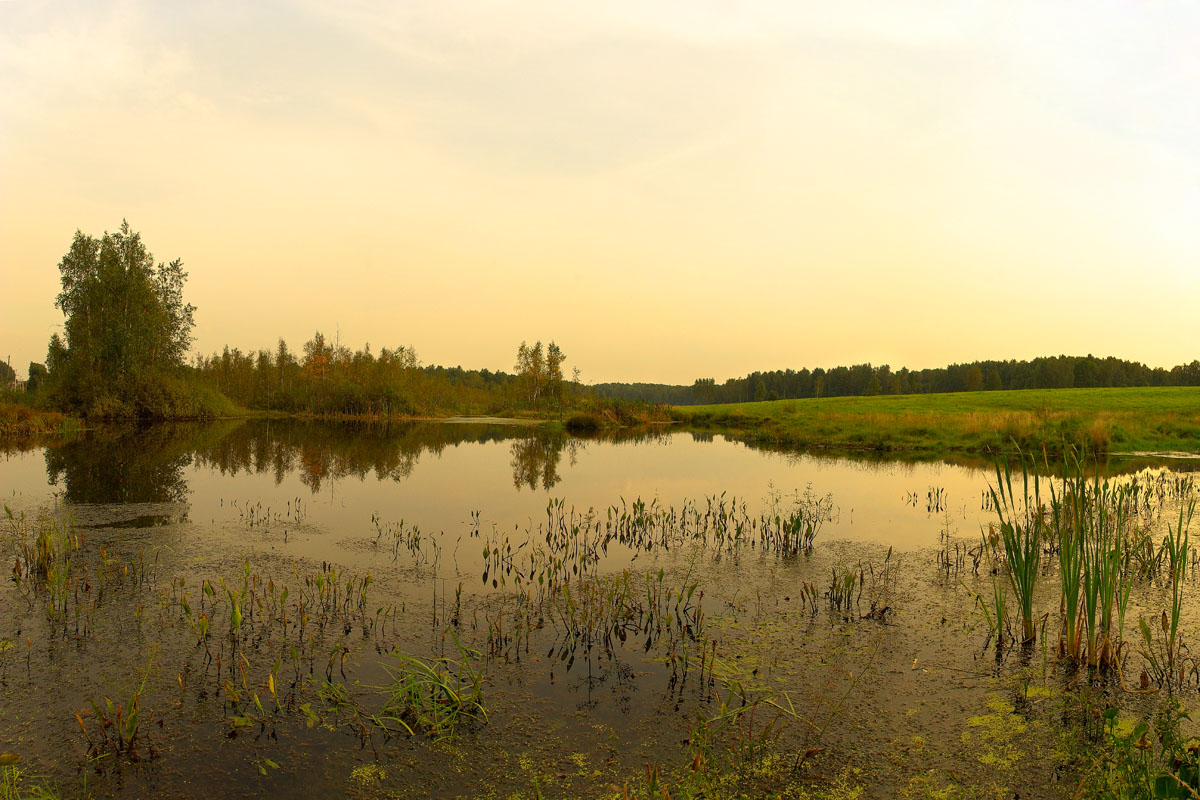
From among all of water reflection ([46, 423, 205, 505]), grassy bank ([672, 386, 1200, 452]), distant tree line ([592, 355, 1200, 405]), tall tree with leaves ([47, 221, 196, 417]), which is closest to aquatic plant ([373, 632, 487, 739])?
water reflection ([46, 423, 205, 505])

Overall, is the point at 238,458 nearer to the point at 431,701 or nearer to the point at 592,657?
the point at 592,657

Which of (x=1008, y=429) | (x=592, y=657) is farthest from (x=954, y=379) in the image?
(x=592, y=657)

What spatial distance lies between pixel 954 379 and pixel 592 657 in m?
124

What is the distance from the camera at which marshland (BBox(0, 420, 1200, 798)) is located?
407cm

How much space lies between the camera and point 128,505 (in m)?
12.5

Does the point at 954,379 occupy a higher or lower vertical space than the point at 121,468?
higher

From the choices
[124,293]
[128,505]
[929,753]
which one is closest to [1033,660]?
[929,753]

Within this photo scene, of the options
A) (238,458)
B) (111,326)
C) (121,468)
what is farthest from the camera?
(111,326)

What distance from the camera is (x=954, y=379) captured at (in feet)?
369

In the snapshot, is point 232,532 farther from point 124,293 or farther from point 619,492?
point 124,293

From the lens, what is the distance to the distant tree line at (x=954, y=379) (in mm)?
92750

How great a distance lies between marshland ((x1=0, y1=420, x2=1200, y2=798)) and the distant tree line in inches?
2042

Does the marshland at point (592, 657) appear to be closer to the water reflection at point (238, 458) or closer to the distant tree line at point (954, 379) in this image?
the water reflection at point (238, 458)

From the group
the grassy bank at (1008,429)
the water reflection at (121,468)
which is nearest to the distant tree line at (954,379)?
the grassy bank at (1008,429)
